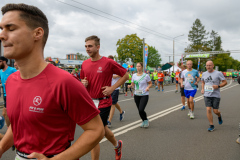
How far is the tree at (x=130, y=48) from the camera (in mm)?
51406

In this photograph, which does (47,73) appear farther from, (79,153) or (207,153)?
(207,153)

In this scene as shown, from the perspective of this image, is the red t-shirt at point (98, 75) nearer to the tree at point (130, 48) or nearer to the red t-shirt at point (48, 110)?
the red t-shirt at point (48, 110)

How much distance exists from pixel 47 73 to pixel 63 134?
0.38 metres

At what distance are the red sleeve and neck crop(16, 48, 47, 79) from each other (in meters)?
0.22

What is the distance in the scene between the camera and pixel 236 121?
6.84 metres

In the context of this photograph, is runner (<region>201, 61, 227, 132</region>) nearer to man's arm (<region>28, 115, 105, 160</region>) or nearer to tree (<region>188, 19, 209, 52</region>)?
man's arm (<region>28, 115, 105, 160</region>)

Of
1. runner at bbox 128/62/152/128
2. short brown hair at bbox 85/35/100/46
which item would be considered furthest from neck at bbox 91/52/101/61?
runner at bbox 128/62/152/128

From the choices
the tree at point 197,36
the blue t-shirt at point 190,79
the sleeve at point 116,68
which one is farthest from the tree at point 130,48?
the sleeve at point 116,68

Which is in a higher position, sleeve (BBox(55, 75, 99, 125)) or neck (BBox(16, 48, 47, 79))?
neck (BBox(16, 48, 47, 79))

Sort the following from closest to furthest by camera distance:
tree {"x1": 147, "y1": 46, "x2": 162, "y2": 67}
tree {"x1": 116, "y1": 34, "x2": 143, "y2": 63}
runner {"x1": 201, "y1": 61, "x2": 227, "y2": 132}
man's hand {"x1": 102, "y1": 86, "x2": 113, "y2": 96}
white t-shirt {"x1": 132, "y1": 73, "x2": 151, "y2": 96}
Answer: man's hand {"x1": 102, "y1": 86, "x2": 113, "y2": 96}, runner {"x1": 201, "y1": 61, "x2": 227, "y2": 132}, white t-shirt {"x1": 132, "y1": 73, "x2": 151, "y2": 96}, tree {"x1": 116, "y1": 34, "x2": 143, "y2": 63}, tree {"x1": 147, "y1": 46, "x2": 162, "y2": 67}

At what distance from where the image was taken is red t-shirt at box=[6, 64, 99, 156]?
3.85ft

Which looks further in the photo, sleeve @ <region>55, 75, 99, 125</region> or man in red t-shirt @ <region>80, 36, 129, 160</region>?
man in red t-shirt @ <region>80, 36, 129, 160</region>

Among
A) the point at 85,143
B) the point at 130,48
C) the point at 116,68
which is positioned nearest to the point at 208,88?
the point at 116,68

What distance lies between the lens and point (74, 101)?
3.84 ft
